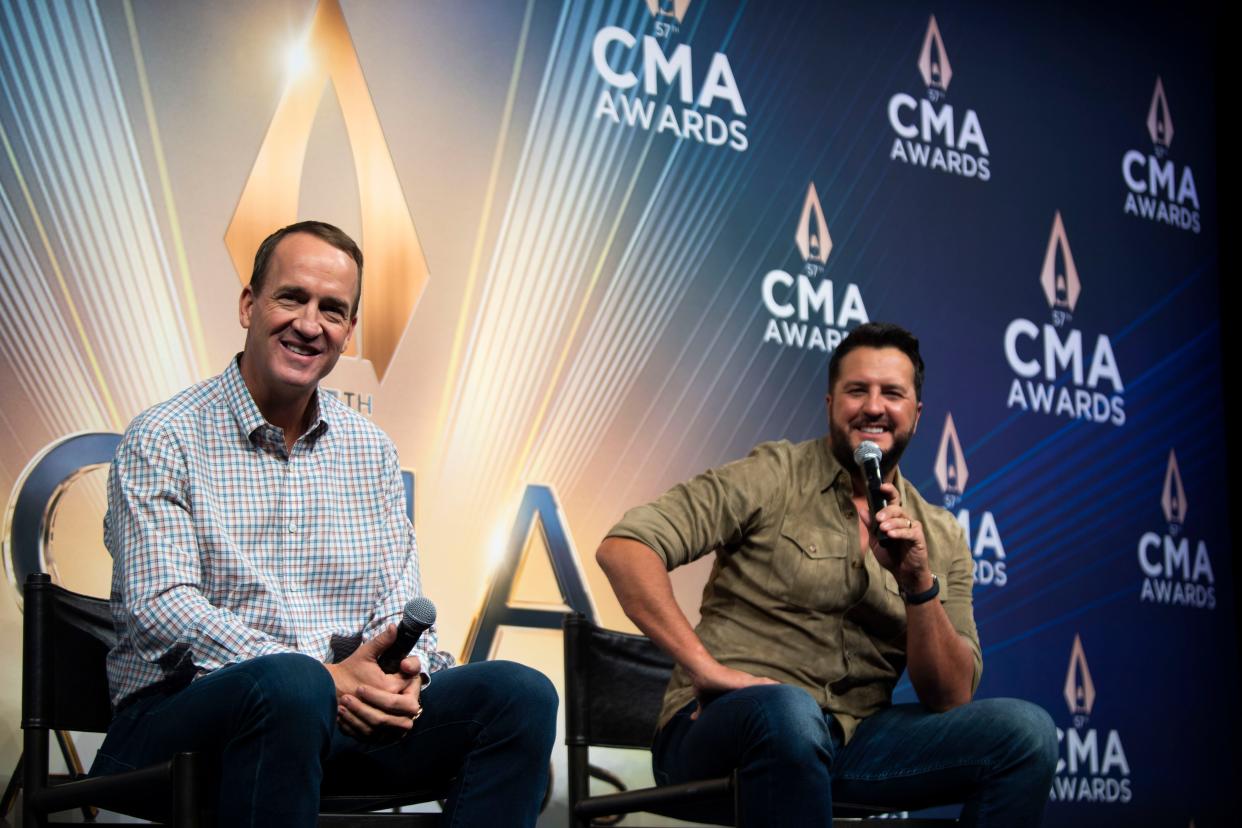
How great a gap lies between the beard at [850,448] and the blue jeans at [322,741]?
87 cm

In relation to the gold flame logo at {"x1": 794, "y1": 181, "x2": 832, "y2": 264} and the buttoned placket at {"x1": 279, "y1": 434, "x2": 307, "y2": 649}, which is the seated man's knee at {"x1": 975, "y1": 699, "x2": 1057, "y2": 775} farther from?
the gold flame logo at {"x1": 794, "y1": 181, "x2": 832, "y2": 264}

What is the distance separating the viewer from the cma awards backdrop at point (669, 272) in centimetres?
278

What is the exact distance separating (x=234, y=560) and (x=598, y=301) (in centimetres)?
158

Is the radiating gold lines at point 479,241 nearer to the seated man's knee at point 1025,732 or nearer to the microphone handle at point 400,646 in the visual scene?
the microphone handle at point 400,646

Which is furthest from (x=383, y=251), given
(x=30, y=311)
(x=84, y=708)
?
(x=84, y=708)

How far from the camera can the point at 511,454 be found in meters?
3.16

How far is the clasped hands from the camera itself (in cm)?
182

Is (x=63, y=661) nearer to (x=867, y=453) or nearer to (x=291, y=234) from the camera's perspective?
(x=291, y=234)

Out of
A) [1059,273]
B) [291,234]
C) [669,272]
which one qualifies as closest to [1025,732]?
[291,234]

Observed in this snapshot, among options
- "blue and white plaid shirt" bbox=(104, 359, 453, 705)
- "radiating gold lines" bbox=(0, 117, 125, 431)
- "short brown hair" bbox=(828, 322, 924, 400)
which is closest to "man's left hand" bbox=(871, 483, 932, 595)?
"short brown hair" bbox=(828, 322, 924, 400)

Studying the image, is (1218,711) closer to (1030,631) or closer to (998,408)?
(1030,631)

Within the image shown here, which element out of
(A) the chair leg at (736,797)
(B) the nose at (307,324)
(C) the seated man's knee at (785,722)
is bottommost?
(A) the chair leg at (736,797)

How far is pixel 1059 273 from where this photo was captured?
4.20 m

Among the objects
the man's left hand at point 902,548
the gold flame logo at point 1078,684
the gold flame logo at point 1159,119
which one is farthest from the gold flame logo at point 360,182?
the gold flame logo at point 1159,119
